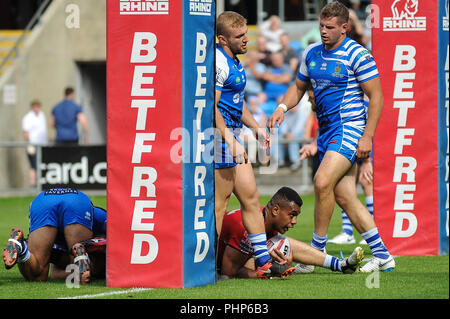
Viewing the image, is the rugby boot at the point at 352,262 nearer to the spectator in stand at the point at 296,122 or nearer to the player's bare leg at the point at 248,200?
the player's bare leg at the point at 248,200

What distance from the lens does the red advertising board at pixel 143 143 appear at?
7.63m

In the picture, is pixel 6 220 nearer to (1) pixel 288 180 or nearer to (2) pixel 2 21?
(1) pixel 288 180

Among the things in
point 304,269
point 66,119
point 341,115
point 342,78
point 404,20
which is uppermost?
point 404,20

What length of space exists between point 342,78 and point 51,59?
1854 centimetres

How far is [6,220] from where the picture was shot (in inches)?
628

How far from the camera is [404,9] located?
416 inches

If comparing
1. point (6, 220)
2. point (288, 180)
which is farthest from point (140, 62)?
point (288, 180)

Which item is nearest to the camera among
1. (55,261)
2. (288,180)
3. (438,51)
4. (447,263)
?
(55,261)

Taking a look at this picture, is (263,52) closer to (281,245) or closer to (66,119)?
(66,119)

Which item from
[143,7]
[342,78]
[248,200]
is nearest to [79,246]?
[248,200]

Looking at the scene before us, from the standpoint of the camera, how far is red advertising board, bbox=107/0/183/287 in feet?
25.0

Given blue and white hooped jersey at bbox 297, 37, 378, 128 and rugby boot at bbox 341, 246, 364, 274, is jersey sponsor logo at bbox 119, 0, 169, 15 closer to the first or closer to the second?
blue and white hooped jersey at bbox 297, 37, 378, 128

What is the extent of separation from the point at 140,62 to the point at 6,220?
8926 millimetres
